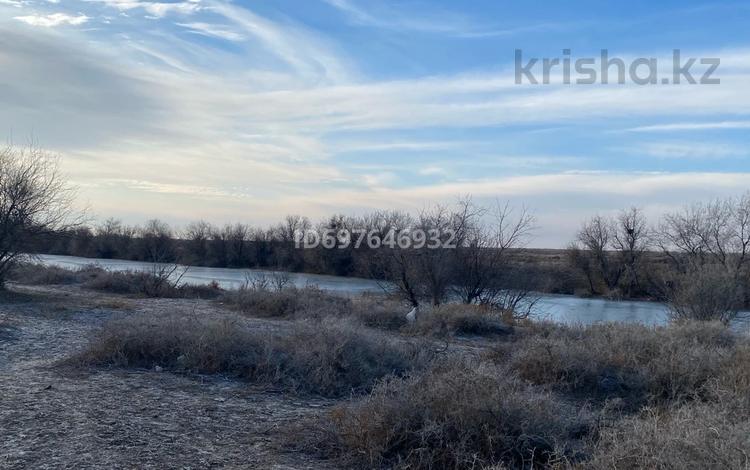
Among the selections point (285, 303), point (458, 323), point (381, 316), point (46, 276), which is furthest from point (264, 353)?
point (46, 276)

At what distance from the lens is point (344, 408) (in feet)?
22.0

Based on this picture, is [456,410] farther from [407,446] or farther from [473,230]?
[473,230]

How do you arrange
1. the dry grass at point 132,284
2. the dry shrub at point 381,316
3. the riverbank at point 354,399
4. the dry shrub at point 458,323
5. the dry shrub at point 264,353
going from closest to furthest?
the riverbank at point 354,399, the dry shrub at point 264,353, the dry shrub at point 458,323, the dry shrub at point 381,316, the dry grass at point 132,284

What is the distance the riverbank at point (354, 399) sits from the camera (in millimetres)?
5485

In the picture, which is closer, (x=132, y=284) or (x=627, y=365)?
(x=627, y=365)

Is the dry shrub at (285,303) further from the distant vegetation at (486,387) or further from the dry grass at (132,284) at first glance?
the dry grass at (132,284)

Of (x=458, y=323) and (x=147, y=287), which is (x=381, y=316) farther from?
(x=147, y=287)

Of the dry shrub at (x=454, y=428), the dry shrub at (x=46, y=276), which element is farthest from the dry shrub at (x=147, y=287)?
the dry shrub at (x=454, y=428)

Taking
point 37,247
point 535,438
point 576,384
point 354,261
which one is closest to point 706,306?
point 576,384

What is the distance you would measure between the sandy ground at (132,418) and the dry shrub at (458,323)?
21.9ft

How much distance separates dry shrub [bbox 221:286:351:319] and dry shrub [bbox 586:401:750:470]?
32.0 ft

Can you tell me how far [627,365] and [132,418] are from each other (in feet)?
22.0

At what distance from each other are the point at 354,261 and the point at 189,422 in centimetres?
3403

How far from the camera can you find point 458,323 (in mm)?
15031
